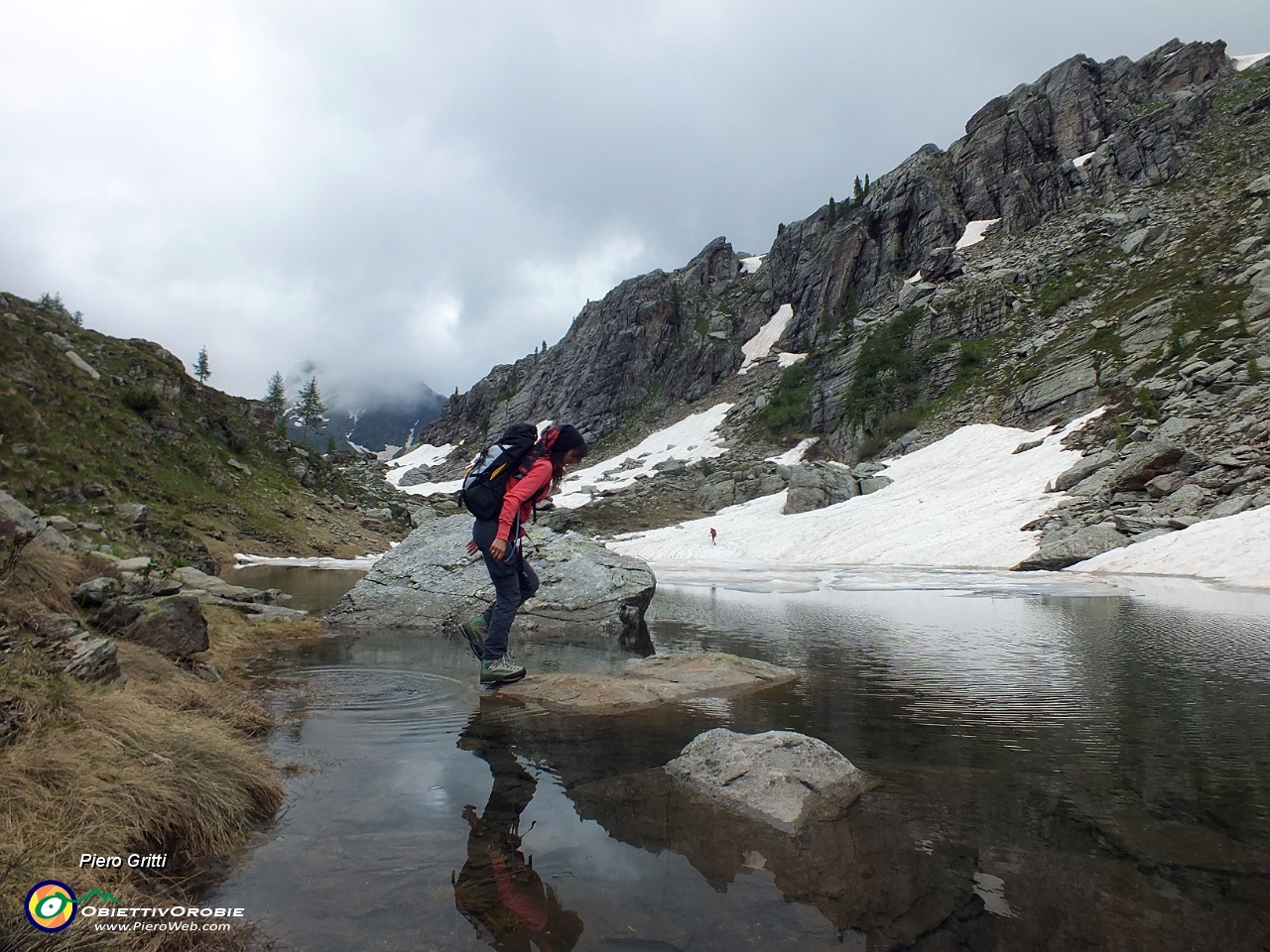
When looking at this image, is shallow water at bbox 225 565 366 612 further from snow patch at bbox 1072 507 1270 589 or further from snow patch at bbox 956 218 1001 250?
snow patch at bbox 956 218 1001 250

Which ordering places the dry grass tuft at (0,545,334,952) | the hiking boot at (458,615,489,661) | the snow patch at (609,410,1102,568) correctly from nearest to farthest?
the dry grass tuft at (0,545,334,952)
the hiking boot at (458,615,489,661)
the snow patch at (609,410,1102,568)

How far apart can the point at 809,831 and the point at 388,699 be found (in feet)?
14.9

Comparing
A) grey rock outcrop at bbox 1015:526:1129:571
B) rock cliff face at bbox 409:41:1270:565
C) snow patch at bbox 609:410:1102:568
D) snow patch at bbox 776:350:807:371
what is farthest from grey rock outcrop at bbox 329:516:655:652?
snow patch at bbox 776:350:807:371

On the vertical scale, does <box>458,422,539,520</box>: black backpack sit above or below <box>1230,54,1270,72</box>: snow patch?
below

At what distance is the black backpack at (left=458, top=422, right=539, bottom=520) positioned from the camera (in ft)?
22.7

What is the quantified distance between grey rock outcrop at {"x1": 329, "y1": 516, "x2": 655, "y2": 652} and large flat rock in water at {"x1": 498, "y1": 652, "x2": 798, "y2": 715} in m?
3.28

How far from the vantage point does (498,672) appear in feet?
23.3

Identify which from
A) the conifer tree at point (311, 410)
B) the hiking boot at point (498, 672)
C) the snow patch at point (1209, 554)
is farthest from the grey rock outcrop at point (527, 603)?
the conifer tree at point (311, 410)

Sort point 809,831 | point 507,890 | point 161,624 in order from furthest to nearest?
1. point 161,624
2. point 809,831
3. point 507,890

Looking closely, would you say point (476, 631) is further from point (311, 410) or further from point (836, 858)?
point (311, 410)

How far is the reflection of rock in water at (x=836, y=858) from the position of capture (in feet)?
8.57

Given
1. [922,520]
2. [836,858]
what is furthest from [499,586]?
[922,520]

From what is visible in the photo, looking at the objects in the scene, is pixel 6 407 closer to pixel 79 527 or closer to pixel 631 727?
pixel 79 527

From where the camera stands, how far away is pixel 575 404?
129 metres
